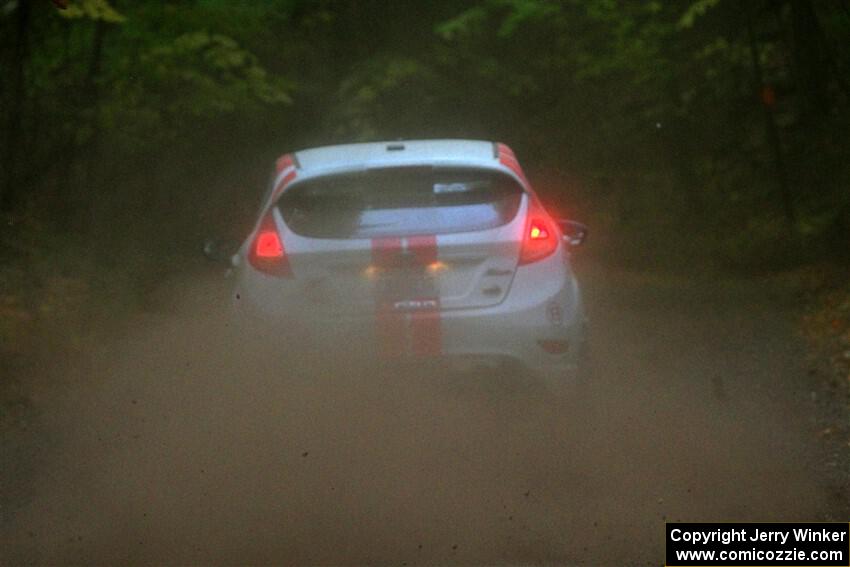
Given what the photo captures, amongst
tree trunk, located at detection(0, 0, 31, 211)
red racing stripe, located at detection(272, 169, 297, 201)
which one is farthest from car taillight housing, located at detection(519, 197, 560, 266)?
tree trunk, located at detection(0, 0, 31, 211)

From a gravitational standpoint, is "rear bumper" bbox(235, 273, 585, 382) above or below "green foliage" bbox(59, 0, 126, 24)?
below

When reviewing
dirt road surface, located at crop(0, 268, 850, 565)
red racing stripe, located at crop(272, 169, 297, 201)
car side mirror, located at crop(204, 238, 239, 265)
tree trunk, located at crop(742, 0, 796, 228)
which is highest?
tree trunk, located at crop(742, 0, 796, 228)

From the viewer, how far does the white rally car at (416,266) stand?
7793mm

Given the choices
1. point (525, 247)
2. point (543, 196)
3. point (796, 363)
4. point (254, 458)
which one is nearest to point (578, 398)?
point (525, 247)

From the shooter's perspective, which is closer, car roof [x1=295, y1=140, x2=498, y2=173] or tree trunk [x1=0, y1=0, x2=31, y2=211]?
car roof [x1=295, y1=140, x2=498, y2=173]

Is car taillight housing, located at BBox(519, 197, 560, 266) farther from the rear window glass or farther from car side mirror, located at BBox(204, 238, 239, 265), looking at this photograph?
car side mirror, located at BBox(204, 238, 239, 265)

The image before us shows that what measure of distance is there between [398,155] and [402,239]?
2.32 feet

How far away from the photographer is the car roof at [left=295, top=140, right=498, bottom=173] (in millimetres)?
8109

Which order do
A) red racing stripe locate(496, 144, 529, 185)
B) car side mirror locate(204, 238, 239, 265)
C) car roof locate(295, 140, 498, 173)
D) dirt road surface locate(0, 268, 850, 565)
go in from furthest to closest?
car side mirror locate(204, 238, 239, 265)
red racing stripe locate(496, 144, 529, 185)
car roof locate(295, 140, 498, 173)
dirt road surface locate(0, 268, 850, 565)

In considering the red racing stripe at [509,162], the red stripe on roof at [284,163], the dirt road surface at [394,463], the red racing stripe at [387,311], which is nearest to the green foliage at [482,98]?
the dirt road surface at [394,463]

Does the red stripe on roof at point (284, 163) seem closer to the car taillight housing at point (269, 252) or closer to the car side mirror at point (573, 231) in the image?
the car taillight housing at point (269, 252)

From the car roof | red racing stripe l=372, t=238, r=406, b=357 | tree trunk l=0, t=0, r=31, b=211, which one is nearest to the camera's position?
red racing stripe l=372, t=238, r=406, b=357

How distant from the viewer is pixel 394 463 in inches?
303

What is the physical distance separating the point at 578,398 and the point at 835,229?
6.77 m
